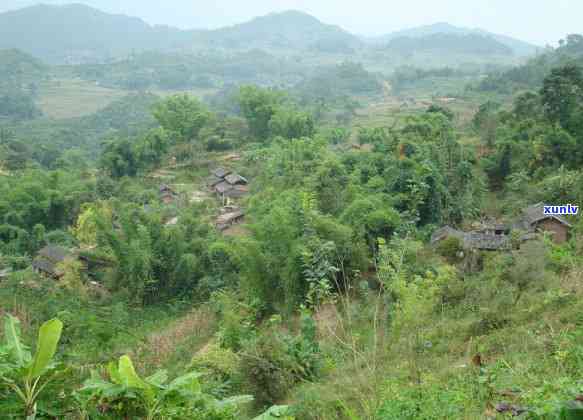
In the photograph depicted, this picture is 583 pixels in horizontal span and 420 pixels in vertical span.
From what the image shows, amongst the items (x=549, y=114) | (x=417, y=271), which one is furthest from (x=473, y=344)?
(x=549, y=114)

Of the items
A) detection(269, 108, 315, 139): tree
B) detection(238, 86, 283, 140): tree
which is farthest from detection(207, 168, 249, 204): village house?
detection(238, 86, 283, 140): tree

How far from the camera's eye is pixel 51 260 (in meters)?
12.9

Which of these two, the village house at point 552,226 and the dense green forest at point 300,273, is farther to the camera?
the village house at point 552,226

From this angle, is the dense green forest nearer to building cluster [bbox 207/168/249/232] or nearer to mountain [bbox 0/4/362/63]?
building cluster [bbox 207/168/249/232]

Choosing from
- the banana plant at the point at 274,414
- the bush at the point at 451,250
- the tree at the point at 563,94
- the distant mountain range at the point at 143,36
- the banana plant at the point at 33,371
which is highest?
the distant mountain range at the point at 143,36

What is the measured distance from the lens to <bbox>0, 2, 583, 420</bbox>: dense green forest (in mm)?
3061

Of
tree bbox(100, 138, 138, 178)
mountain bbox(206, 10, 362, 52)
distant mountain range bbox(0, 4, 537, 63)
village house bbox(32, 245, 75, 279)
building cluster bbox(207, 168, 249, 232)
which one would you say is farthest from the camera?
mountain bbox(206, 10, 362, 52)

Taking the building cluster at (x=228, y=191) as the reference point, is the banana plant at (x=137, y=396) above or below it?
above

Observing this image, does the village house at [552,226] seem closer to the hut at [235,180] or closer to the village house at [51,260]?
the village house at [51,260]

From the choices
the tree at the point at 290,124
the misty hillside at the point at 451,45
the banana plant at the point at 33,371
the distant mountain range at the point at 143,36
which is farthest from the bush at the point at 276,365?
the distant mountain range at the point at 143,36

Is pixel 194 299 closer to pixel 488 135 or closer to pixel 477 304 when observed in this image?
pixel 477 304

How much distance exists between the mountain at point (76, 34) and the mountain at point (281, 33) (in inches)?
561

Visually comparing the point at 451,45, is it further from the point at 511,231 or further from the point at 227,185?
the point at 511,231

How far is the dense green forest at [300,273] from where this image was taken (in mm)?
3061
